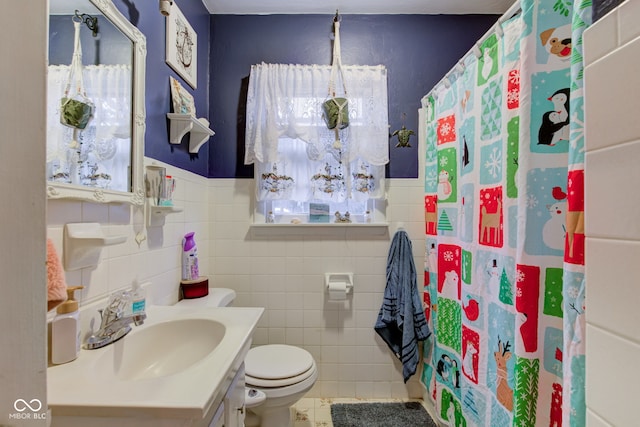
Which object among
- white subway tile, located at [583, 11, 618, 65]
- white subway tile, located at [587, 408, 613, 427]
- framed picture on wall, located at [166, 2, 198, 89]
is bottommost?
white subway tile, located at [587, 408, 613, 427]

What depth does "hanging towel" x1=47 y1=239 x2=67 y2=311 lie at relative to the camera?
0.76 metres

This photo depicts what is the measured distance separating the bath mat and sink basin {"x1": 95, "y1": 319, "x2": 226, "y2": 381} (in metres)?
1.09

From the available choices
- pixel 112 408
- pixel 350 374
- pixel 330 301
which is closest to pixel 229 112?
pixel 330 301

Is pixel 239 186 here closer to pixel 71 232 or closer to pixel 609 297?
pixel 71 232

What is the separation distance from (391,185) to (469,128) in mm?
668

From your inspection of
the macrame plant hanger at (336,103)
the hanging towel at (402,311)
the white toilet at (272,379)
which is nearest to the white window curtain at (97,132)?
the white toilet at (272,379)

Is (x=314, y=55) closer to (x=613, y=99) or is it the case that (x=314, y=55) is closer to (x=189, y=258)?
(x=189, y=258)

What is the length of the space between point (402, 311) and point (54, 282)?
1.69 metres

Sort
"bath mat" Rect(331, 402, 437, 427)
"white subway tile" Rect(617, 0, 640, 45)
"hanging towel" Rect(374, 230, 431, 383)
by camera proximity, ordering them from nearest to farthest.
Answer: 1. "white subway tile" Rect(617, 0, 640, 45)
2. "bath mat" Rect(331, 402, 437, 427)
3. "hanging towel" Rect(374, 230, 431, 383)

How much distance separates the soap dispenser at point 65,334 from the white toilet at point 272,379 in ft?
2.22

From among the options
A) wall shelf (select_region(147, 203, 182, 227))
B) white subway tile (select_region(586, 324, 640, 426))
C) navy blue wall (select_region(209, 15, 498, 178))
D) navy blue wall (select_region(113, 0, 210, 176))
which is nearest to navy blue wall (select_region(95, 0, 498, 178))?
navy blue wall (select_region(209, 15, 498, 178))

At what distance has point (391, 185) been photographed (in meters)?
1.95

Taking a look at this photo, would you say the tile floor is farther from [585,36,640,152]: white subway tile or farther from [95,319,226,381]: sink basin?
[585,36,640,152]: white subway tile

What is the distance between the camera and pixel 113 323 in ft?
3.07
